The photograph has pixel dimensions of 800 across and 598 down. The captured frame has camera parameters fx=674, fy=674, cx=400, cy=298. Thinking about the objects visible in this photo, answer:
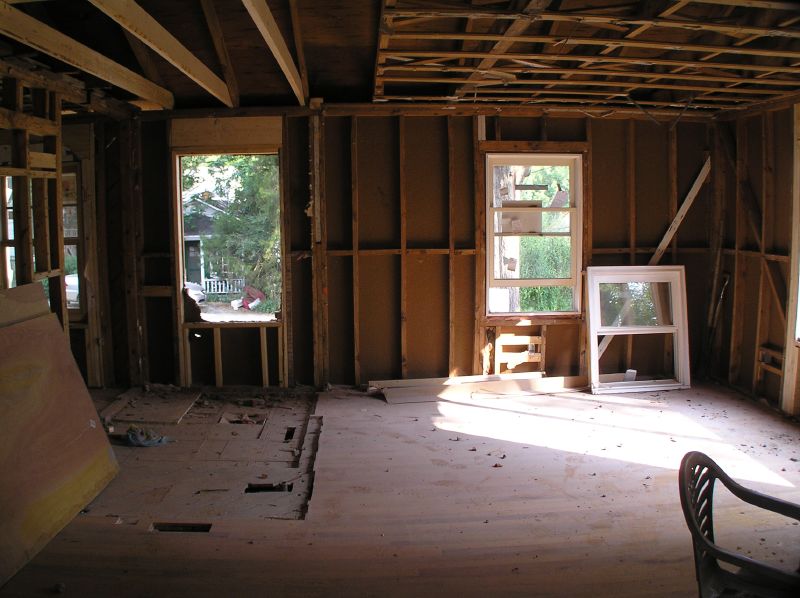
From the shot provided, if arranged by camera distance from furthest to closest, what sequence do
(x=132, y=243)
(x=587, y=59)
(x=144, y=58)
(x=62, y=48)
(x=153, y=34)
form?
(x=132, y=243)
(x=144, y=58)
(x=587, y=59)
(x=62, y=48)
(x=153, y=34)

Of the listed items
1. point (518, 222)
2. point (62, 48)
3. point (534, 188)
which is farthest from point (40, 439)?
point (534, 188)

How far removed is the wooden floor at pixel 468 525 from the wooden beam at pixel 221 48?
11.1ft

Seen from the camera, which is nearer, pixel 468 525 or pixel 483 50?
pixel 468 525

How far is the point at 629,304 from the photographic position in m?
7.32

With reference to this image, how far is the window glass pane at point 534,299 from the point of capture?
750 cm

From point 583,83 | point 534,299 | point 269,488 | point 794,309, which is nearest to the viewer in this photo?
point 269,488

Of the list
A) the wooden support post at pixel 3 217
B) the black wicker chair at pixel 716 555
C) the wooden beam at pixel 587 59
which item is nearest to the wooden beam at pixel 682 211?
the wooden beam at pixel 587 59

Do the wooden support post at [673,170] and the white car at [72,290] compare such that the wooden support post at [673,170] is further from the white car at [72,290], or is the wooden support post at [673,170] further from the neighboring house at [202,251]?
the white car at [72,290]

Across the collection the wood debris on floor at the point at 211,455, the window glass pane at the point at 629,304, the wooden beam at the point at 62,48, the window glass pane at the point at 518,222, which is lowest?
the wood debris on floor at the point at 211,455

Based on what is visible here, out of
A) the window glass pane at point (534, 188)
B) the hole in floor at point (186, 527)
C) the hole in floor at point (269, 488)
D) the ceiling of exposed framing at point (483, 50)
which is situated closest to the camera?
the hole in floor at point (186, 527)

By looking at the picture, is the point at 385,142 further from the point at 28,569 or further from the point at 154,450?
the point at 28,569

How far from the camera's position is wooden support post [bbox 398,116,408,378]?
7023 mm

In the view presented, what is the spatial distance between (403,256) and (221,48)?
2.67m

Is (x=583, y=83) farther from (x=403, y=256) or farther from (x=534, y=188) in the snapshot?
(x=403, y=256)
